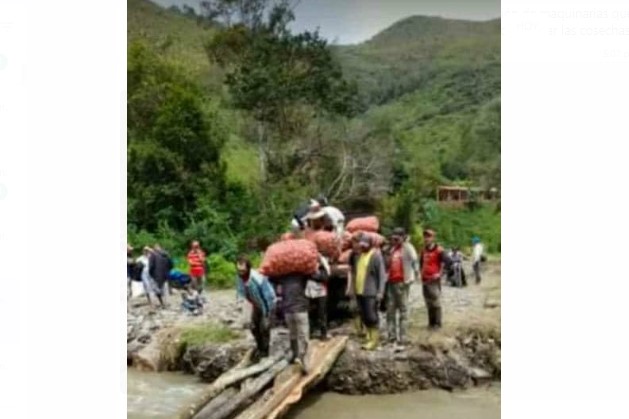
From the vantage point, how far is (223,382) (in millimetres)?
2244

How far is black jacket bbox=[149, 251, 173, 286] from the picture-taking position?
2.27 metres

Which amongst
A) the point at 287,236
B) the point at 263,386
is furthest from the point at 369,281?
the point at 263,386

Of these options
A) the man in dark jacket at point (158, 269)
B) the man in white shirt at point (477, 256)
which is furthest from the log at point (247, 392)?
the man in white shirt at point (477, 256)

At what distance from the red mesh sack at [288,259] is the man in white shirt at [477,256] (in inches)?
16.4

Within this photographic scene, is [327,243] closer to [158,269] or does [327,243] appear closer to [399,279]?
[399,279]

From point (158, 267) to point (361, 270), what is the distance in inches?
21.1

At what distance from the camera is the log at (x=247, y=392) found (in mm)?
2205

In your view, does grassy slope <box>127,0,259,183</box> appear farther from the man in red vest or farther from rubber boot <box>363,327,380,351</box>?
rubber boot <box>363,327,380,351</box>

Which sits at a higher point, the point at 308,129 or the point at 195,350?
the point at 308,129
